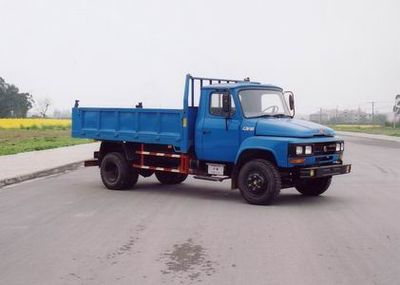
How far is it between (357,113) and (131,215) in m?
137

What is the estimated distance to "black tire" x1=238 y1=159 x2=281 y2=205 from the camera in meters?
10.9

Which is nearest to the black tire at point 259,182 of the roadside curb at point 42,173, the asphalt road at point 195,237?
the asphalt road at point 195,237

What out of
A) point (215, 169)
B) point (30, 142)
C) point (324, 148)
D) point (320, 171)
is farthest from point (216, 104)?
point (30, 142)

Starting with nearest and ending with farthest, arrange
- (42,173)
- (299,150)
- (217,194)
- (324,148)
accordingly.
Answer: (299,150) < (324,148) < (217,194) < (42,173)

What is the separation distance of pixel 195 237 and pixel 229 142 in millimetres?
4031

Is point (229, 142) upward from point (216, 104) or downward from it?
downward

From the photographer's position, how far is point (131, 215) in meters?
9.81

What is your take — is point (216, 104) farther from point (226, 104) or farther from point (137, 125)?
point (137, 125)

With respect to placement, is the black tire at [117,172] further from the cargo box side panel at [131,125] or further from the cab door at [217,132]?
the cab door at [217,132]

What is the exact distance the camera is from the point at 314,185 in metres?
12.5

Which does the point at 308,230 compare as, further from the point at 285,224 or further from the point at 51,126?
the point at 51,126

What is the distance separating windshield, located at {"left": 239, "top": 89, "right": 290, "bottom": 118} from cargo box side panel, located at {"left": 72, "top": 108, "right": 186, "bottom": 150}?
4.57ft

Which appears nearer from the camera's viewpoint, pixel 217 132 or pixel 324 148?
pixel 324 148

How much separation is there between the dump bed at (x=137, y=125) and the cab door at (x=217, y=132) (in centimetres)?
35
